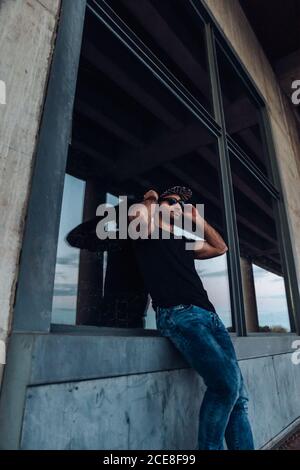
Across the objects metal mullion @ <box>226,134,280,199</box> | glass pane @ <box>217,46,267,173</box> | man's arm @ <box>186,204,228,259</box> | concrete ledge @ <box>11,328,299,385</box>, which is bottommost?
concrete ledge @ <box>11,328,299,385</box>

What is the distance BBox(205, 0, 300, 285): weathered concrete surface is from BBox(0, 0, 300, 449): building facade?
50 mm

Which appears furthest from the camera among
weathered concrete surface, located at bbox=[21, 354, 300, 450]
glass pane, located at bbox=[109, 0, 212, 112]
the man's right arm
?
glass pane, located at bbox=[109, 0, 212, 112]

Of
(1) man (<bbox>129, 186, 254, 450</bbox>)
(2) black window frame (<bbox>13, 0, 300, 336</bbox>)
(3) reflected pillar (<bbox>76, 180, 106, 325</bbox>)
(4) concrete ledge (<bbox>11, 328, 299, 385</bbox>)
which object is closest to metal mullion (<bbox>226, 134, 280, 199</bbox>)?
(2) black window frame (<bbox>13, 0, 300, 336</bbox>)

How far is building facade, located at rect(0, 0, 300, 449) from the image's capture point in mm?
1237

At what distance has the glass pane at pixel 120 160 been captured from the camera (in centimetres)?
275

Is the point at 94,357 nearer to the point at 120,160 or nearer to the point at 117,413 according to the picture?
the point at 117,413

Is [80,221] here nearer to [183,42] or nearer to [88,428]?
[88,428]

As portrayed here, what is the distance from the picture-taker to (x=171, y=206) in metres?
2.30

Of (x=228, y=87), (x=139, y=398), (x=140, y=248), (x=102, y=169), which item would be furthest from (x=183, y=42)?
(x=139, y=398)

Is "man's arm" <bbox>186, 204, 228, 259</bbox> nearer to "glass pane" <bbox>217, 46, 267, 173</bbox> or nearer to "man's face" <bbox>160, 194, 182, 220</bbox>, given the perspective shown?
"man's face" <bbox>160, 194, 182, 220</bbox>

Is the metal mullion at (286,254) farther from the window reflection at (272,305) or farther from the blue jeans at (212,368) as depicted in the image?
the blue jeans at (212,368)

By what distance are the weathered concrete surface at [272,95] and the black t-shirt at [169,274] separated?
10.7ft

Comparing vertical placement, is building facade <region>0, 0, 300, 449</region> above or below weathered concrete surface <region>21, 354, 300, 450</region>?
above

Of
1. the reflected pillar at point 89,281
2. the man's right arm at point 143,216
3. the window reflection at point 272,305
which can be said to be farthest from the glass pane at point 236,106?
the man's right arm at point 143,216
